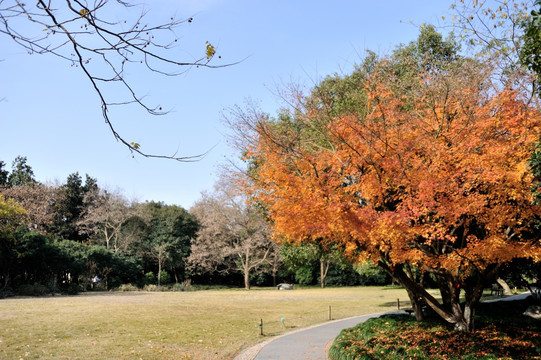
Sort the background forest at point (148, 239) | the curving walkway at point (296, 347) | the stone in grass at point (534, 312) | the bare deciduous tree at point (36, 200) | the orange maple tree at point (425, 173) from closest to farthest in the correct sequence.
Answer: the orange maple tree at point (425, 173) → the curving walkway at point (296, 347) → the stone in grass at point (534, 312) → the background forest at point (148, 239) → the bare deciduous tree at point (36, 200)

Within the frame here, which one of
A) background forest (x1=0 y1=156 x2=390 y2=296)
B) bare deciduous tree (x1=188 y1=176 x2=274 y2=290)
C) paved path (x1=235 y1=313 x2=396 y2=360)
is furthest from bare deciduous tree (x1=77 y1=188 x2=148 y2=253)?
paved path (x1=235 y1=313 x2=396 y2=360)

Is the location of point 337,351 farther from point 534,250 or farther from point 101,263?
point 101,263

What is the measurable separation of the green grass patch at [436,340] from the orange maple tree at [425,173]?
6.15 feet

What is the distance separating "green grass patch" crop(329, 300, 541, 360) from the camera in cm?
902

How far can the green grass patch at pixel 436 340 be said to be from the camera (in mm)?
9023

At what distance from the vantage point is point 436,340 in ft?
33.3

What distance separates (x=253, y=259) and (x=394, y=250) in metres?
41.3

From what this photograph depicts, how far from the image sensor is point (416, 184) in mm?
9367

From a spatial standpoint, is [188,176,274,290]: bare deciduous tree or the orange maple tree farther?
[188,176,274,290]: bare deciduous tree

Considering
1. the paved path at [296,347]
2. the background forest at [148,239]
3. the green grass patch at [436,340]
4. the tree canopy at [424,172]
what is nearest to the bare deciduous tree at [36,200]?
the background forest at [148,239]

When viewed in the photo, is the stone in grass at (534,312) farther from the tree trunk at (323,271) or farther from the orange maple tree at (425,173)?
the tree trunk at (323,271)

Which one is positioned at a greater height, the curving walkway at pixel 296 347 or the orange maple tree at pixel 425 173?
the orange maple tree at pixel 425 173

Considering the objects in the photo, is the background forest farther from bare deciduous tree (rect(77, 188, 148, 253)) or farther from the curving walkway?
the curving walkway

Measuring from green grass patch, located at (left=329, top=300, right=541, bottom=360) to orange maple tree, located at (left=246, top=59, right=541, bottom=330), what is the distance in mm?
1874
